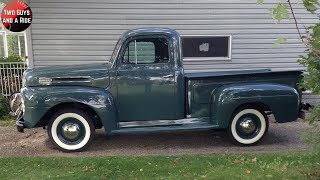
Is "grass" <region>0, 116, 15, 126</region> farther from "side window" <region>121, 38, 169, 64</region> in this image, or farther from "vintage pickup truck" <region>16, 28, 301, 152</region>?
"side window" <region>121, 38, 169, 64</region>

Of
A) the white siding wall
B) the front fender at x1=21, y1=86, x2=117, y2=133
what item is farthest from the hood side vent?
the white siding wall

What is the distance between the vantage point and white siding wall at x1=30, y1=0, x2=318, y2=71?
8.91 metres

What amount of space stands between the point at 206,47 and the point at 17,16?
192 inches

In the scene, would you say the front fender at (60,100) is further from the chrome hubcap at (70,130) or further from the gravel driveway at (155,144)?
the gravel driveway at (155,144)

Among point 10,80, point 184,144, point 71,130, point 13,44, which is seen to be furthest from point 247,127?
point 13,44

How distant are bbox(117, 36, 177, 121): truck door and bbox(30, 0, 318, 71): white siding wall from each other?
3.14 meters

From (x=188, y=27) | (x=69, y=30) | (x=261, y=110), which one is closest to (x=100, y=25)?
(x=69, y=30)

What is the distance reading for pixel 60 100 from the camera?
5.78 meters

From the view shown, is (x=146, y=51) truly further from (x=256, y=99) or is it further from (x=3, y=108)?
(x=3, y=108)

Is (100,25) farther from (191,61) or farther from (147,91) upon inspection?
(147,91)

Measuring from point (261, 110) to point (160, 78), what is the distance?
1.86 metres

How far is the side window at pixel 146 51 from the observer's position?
20.0 feet

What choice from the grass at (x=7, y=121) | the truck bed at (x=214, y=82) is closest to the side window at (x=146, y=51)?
the truck bed at (x=214, y=82)

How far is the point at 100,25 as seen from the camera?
9.03 metres
